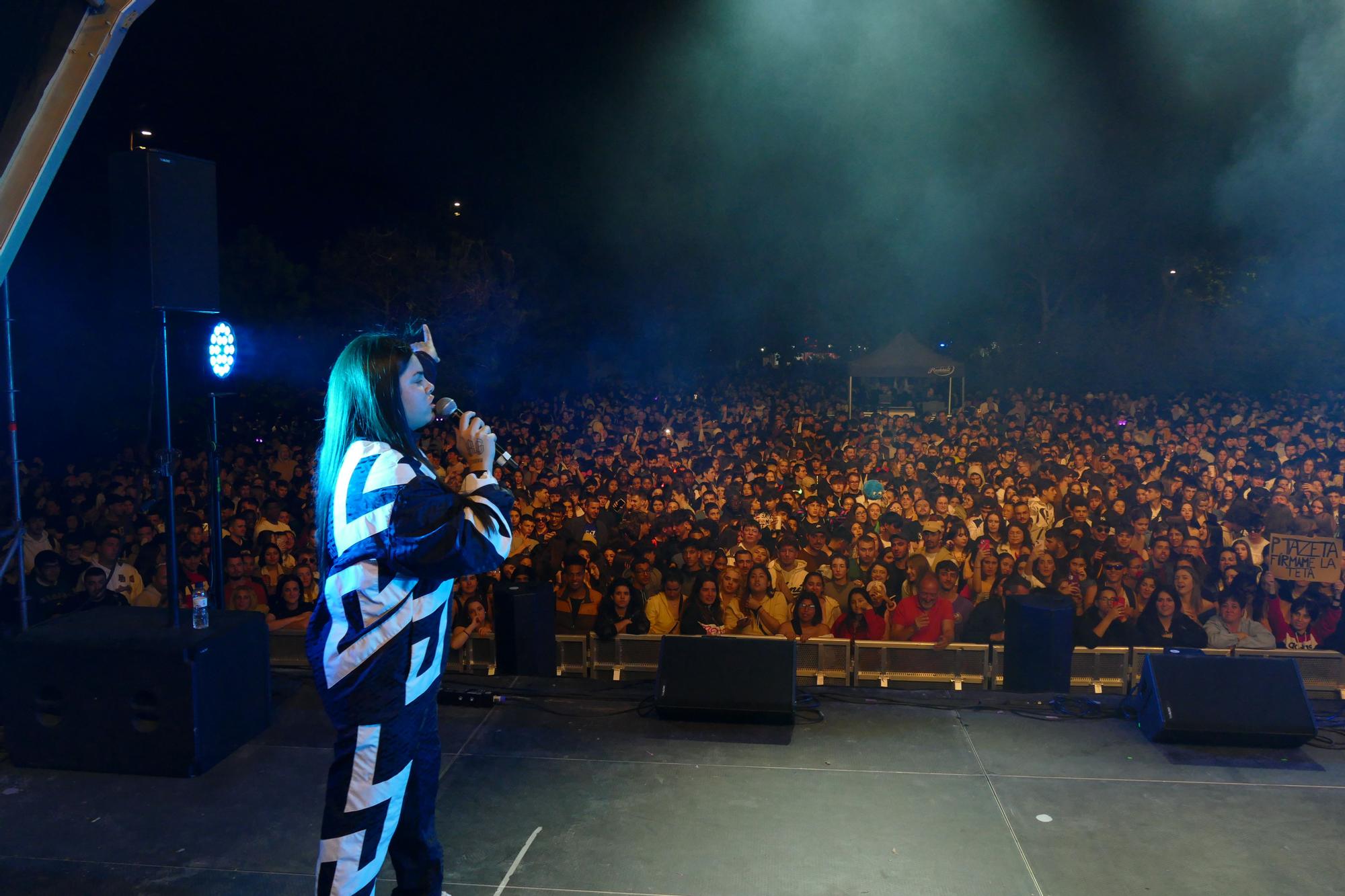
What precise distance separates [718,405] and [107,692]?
1226cm

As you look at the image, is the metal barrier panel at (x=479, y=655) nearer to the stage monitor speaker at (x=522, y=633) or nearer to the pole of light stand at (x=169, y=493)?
the stage monitor speaker at (x=522, y=633)

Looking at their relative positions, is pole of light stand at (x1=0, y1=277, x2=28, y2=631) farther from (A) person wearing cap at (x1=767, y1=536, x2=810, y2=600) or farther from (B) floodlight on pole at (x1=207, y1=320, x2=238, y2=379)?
(A) person wearing cap at (x1=767, y1=536, x2=810, y2=600)

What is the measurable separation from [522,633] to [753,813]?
1929 mm

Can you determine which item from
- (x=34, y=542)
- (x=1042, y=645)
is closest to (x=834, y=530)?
(x=1042, y=645)

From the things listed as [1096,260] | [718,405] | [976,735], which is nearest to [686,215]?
[718,405]

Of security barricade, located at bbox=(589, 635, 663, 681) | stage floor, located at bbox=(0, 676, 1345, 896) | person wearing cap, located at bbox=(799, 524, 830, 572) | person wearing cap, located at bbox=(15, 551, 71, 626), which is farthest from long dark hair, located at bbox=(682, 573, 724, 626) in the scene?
person wearing cap, located at bbox=(15, 551, 71, 626)

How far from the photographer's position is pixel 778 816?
3328 mm

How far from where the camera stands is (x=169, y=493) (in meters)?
3.92

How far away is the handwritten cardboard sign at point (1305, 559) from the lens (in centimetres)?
588

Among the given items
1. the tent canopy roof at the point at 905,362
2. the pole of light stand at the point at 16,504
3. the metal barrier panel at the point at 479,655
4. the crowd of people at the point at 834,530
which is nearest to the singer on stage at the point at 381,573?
the crowd of people at the point at 834,530

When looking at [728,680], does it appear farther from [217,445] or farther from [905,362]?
[905,362]

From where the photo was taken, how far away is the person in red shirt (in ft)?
17.6

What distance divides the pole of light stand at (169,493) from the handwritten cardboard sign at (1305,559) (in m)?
6.49

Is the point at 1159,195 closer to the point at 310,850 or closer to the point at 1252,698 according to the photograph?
the point at 1252,698
